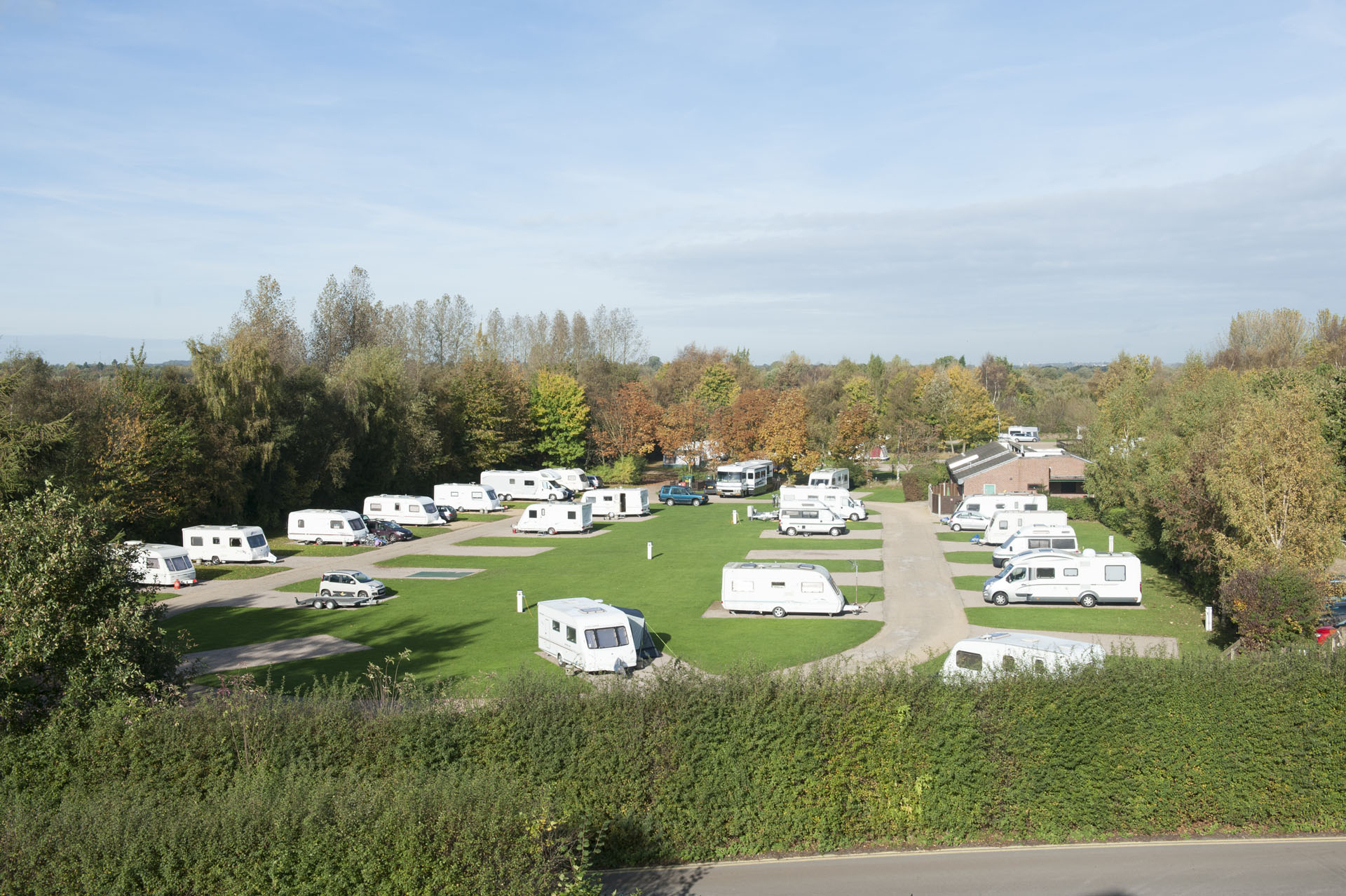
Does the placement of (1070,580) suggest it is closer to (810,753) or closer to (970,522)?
(970,522)

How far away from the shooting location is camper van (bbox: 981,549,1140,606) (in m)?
25.8

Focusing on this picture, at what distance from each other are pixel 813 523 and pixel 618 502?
13.3 m

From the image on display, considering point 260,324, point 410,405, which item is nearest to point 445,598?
point 410,405

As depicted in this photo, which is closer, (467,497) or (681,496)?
(467,497)

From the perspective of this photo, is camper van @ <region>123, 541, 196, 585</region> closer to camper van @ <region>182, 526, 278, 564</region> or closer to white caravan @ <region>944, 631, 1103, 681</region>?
camper van @ <region>182, 526, 278, 564</region>

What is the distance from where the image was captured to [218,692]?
12250 millimetres

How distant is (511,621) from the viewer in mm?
24750

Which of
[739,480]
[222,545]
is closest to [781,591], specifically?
[222,545]

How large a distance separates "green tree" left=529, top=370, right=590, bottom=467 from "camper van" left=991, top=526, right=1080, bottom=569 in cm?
4244

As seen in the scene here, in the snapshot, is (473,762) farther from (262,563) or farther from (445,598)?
(262,563)

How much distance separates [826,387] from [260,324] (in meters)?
57.6

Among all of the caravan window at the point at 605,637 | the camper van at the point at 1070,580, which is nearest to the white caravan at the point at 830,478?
the camper van at the point at 1070,580

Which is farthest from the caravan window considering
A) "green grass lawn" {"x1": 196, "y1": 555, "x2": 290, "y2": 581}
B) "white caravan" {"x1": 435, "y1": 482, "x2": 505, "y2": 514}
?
"white caravan" {"x1": 435, "y1": 482, "x2": 505, "y2": 514}

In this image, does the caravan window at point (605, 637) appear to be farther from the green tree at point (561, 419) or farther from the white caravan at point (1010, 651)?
the green tree at point (561, 419)
